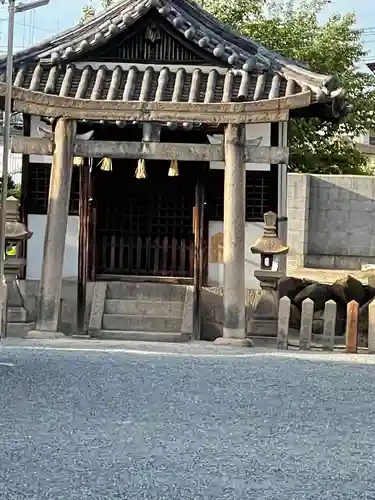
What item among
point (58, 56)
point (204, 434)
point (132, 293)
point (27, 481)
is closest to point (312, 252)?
point (132, 293)

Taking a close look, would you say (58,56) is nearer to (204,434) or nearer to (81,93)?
(81,93)

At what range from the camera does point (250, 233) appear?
48.1ft

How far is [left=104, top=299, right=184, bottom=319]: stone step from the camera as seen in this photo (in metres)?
14.2

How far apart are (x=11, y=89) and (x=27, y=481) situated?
27.5 ft

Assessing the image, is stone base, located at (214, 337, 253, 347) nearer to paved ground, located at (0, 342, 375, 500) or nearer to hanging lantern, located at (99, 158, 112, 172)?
paved ground, located at (0, 342, 375, 500)

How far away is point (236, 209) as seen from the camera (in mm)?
12516

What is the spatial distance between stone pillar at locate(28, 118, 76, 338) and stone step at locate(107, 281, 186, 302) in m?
1.96

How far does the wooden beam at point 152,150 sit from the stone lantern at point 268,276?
1.29m

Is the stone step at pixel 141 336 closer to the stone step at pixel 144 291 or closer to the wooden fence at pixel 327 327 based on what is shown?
the stone step at pixel 144 291

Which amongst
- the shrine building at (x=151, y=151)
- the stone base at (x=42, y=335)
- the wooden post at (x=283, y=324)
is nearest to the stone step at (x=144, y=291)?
the shrine building at (x=151, y=151)

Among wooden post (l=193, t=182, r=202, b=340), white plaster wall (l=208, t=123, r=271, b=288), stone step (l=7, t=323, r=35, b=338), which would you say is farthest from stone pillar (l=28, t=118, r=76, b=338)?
white plaster wall (l=208, t=123, r=271, b=288)

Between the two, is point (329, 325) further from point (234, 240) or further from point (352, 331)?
point (234, 240)

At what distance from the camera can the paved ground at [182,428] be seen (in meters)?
4.85

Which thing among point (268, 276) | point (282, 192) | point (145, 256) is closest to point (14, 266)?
point (145, 256)
